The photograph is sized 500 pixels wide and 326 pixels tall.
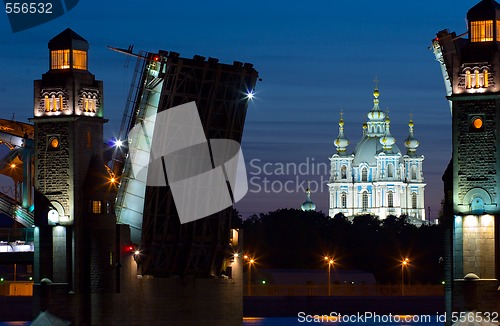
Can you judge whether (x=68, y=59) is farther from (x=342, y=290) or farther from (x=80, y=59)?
(x=342, y=290)

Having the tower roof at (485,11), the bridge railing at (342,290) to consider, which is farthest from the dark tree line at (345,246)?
the tower roof at (485,11)

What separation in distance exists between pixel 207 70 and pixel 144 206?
6.12 meters

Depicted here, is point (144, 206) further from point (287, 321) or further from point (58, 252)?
point (287, 321)

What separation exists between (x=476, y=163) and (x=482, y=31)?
4801 millimetres

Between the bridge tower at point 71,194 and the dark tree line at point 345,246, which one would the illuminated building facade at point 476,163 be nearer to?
the bridge tower at point 71,194

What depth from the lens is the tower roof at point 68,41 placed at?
72312 millimetres

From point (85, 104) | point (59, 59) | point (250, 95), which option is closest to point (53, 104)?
point (85, 104)

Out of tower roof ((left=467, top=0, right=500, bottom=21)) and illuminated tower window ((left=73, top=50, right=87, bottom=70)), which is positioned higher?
tower roof ((left=467, top=0, right=500, bottom=21))

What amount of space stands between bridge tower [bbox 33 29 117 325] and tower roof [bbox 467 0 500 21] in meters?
16.3

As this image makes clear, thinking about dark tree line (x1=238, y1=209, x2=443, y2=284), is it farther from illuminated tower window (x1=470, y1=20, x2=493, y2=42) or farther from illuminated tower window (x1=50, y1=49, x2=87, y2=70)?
illuminated tower window (x1=470, y1=20, x2=493, y2=42)

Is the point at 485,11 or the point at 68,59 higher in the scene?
the point at 485,11

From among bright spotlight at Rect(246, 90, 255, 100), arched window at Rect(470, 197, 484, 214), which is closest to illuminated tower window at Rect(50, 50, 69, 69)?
bright spotlight at Rect(246, 90, 255, 100)

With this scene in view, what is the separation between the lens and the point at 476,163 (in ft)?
216

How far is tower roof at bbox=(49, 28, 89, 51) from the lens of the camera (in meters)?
72.3
